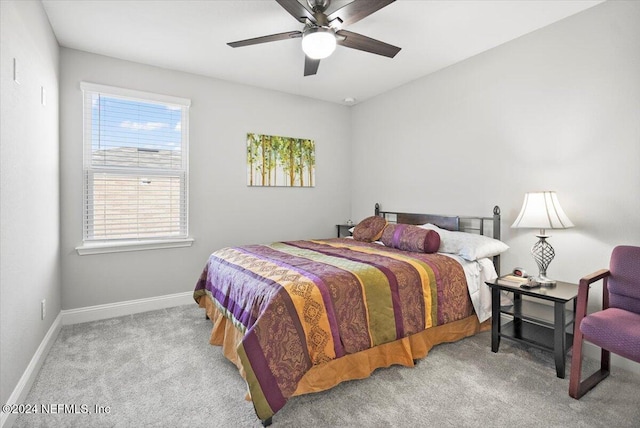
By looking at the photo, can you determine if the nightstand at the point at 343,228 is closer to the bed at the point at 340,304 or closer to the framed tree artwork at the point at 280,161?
the framed tree artwork at the point at 280,161

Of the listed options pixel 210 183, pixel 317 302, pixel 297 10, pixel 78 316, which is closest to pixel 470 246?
Result: pixel 317 302

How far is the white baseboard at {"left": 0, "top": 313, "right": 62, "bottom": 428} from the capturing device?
5.59 feet

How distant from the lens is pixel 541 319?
240 centimetres

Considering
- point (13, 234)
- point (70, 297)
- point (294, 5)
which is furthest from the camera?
point (70, 297)

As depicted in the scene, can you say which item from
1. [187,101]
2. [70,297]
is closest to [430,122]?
[187,101]

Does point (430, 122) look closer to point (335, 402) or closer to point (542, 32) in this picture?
point (542, 32)

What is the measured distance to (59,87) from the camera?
312cm

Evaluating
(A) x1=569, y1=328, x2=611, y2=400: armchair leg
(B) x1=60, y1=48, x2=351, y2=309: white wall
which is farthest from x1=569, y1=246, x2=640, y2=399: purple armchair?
(B) x1=60, y1=48, x2=351, y2=309: white wall

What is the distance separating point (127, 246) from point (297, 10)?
2906mm

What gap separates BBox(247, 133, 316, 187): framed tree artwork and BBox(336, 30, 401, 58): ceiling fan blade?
205cm

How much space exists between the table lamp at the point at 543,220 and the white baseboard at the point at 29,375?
11.4 ft

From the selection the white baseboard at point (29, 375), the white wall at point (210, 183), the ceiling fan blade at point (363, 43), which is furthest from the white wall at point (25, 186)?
the ceiling fan blade at point (363, 43)

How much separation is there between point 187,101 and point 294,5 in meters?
2.20

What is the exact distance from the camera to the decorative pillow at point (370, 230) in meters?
3.68
